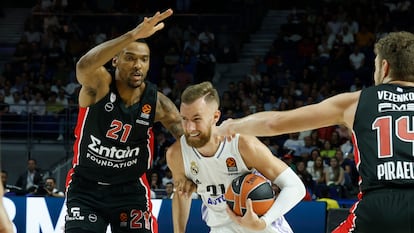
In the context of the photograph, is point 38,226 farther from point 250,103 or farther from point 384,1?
point 384,1

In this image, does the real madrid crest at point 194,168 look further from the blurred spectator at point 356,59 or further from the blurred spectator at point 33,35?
the blurred spectator at point 33,35

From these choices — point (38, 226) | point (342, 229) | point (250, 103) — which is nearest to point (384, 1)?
point (250, 103)

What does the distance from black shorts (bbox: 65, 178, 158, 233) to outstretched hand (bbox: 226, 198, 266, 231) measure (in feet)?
4.89

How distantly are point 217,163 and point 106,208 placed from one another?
3.95ft

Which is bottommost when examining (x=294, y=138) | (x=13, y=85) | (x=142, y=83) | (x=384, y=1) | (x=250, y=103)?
(x=142, y=83)

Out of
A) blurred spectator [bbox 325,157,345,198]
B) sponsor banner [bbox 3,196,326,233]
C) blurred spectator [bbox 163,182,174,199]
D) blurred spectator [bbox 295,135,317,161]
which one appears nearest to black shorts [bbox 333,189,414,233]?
sponsor banner [bbox 3,196,326,233]

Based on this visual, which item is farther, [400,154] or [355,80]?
[355,80]

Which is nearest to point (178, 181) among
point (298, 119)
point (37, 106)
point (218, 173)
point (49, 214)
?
point (218, 173)

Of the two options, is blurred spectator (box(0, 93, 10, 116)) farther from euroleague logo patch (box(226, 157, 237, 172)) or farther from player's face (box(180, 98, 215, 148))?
player's face (box(180, 98, 215, 148))

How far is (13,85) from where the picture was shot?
692 inches

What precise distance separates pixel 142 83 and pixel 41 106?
9752mm

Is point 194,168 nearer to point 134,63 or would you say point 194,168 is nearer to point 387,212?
point 134,63

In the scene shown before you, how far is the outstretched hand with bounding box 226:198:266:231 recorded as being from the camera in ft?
15.7

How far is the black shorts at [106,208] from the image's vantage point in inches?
246
